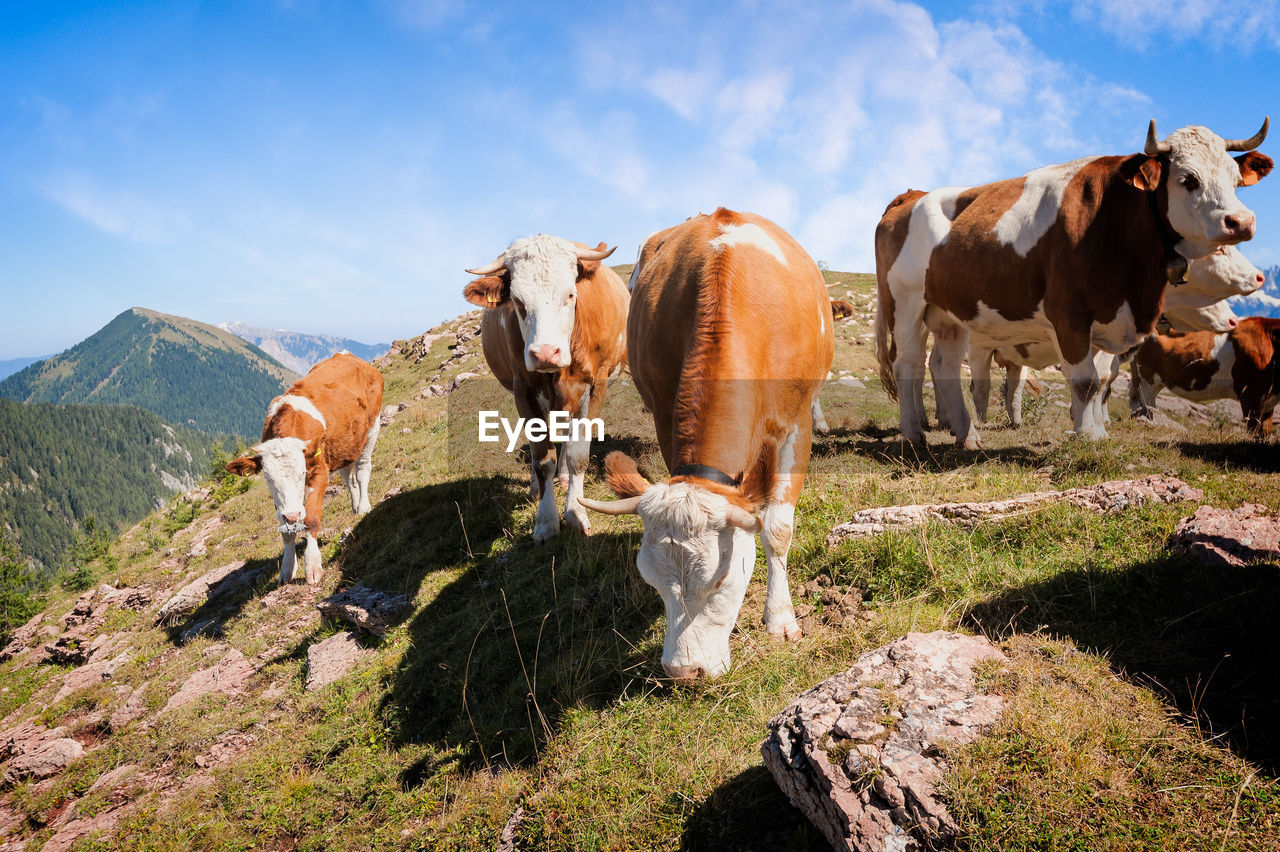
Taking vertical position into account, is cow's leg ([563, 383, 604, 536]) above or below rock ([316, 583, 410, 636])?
above

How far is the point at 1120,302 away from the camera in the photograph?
7184 millimetres

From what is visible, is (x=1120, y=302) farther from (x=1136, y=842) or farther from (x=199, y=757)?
(x=199, y=757)

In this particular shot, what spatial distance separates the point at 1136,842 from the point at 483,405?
16.6 m

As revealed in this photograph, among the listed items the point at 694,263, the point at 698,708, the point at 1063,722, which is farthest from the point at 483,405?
the point at 1063,722

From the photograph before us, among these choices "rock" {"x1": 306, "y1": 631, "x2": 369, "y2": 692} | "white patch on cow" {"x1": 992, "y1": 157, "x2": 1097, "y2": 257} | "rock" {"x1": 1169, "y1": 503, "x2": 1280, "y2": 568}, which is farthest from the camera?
"white patch on cow" {"x1": 992, "y1": 157, "x2": 1097, "y2": 257}

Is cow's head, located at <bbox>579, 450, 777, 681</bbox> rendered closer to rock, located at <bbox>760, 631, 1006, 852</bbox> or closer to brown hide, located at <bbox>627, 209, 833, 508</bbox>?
brown hide, located at <bbox>627, 209, 833, 508</bbox>

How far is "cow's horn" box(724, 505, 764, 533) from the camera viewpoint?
3.40 meters

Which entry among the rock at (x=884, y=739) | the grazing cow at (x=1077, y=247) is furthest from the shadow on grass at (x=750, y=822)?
the grazing cow at (x=1077, y=247)

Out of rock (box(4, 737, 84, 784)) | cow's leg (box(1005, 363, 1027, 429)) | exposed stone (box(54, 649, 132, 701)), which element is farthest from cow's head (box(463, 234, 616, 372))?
cow's leg (box(1005, 363, 1027, 429))

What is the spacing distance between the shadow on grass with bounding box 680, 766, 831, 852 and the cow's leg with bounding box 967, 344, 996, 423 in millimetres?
10490

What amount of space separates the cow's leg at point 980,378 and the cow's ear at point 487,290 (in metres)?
9.10

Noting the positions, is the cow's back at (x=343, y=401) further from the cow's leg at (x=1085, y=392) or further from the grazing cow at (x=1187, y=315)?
the cow's leg at (x=1085, y=392)

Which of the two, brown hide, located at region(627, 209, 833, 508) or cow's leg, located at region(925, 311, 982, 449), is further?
cow's leg, located at region(925, 311, 982, 449)

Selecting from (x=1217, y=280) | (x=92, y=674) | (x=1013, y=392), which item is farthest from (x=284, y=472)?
(x=1217, y=280)
